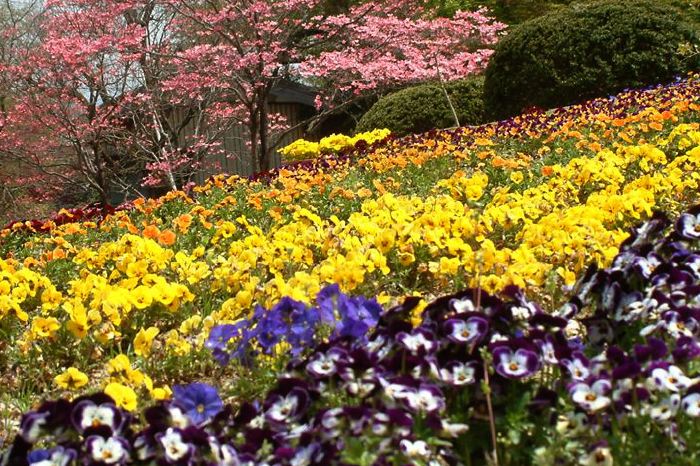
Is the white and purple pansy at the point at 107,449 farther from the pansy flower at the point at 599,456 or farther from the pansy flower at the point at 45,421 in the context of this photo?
the pansy flower at the point at 599,456

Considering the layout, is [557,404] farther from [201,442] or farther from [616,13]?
[616,13]

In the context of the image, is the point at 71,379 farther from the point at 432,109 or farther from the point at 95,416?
the point at 432,109

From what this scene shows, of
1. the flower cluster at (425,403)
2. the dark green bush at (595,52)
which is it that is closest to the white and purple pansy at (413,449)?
the flower cluster at (425,403)

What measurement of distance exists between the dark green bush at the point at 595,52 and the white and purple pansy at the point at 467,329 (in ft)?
34.4

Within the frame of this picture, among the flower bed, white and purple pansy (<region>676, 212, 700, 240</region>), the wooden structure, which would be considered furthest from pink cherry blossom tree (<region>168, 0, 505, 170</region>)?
white and purple pansy (<region>676, 212, 700, 240</region>)

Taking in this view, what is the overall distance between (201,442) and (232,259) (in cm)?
193

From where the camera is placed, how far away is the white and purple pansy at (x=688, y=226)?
8.09 feet

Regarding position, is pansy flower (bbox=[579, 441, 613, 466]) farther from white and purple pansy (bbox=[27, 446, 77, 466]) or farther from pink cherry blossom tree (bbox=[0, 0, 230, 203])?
pink cherry blossom tree (bbox=[0, 0, 230, 203])

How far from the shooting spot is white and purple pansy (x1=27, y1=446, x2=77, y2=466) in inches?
62.5

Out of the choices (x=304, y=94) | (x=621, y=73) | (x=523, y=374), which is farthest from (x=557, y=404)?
(x=304, y=94)

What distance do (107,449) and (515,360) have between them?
932 mm

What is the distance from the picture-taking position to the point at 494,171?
21.3 ft

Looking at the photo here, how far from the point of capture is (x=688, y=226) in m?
2.49

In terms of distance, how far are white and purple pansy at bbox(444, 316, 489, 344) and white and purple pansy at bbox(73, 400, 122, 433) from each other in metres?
0.80
